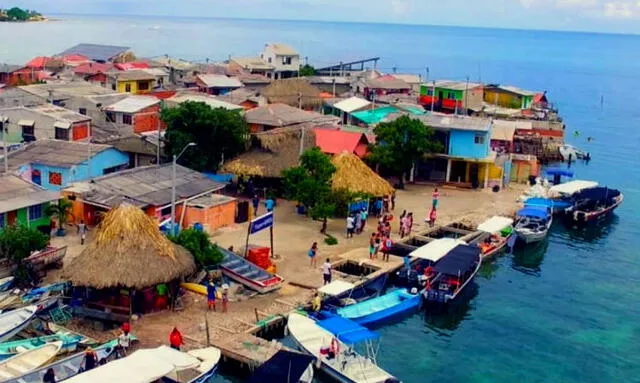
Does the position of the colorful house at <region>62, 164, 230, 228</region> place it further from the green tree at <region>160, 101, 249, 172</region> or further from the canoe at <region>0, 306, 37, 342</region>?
the canoe at <region>0, 306, 37, 342</region>

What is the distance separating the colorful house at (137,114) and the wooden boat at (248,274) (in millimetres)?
24115

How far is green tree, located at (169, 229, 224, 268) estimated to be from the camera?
2869cm

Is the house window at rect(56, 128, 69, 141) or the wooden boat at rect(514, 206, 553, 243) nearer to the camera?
the wooden boat at rect(514, 206, 553, 243)

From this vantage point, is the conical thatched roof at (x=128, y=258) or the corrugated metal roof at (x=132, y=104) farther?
the corrugated metal roof at (x=132, y=104)

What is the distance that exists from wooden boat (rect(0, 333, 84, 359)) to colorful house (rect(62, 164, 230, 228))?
1065cm

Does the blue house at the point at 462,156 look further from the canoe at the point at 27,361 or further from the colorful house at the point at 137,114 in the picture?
the canoe at the point at 27,361

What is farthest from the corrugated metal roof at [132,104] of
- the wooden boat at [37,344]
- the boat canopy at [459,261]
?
the wooden boat at [37,344]

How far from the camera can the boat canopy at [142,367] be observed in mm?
20594

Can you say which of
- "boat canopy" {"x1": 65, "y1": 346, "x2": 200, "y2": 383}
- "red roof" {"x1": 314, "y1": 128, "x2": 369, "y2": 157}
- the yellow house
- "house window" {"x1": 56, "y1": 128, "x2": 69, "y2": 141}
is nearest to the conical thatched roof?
"boat canopy" {"x1": 65, "y1": 346, "x2": 200, "y2": 383}

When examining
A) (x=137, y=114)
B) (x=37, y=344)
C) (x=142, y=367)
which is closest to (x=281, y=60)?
(x=137, y=114)

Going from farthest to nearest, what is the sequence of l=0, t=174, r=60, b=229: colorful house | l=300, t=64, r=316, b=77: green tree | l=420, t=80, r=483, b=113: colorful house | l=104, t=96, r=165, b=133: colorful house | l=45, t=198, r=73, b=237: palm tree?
l=300, t=64, r=316, b=77: green tree → l=420, t=80, r=483, b=113: colorful house → l=104, t=96, r=165, b=133: colorful house → l=45, t=198, r=73, b=237: palm tree → l=0, t=174, r=60, b=229: colorful house

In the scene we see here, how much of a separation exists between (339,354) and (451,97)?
179 feet

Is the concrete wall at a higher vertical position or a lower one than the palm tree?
higher

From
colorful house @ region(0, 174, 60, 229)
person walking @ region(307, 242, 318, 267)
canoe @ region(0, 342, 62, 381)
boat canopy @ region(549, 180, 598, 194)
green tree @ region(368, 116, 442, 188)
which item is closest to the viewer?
canoe @ region(0, 342, 62, 381)
